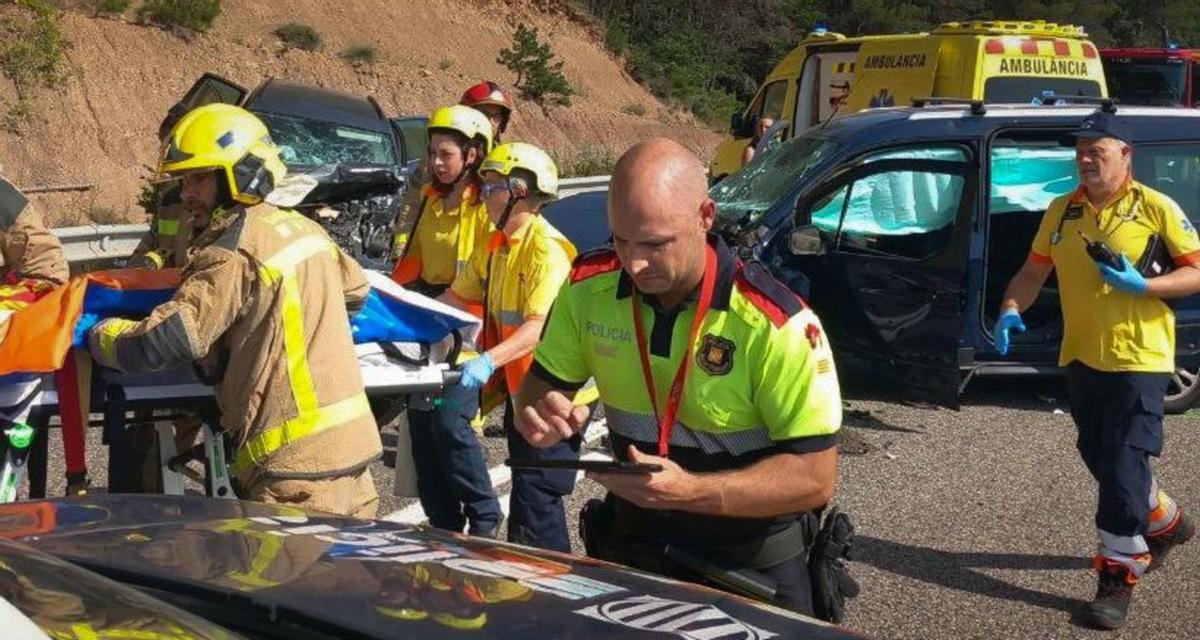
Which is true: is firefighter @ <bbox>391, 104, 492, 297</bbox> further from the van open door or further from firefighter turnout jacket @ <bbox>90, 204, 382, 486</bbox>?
the van open door

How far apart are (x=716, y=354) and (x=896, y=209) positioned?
22.2 ft

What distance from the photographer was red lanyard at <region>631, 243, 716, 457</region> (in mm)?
3318

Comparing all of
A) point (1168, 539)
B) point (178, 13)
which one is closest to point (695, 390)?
point (1168, 539)

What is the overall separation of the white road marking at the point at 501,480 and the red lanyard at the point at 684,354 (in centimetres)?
255

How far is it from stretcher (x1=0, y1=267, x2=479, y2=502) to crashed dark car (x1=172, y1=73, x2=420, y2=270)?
6554 mm

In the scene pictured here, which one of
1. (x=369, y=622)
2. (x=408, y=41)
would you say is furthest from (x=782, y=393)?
(x=408, y=41)

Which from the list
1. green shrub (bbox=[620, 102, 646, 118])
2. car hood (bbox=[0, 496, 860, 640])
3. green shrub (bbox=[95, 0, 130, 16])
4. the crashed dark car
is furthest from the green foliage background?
car hood (bbox=[0, 496, 860, 640])

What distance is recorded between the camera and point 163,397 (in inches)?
188

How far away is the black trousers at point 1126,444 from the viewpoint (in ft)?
19.2

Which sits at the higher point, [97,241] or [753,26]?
[753,26]

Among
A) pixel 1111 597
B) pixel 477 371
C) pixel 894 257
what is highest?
pixel 477 371

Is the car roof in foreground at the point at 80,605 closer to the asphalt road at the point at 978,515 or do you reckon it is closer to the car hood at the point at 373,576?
the car hood at the point at 373,576

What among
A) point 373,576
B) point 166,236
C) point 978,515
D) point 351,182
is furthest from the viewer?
point 351,182

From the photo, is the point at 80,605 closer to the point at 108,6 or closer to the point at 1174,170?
the point at 1174,170
